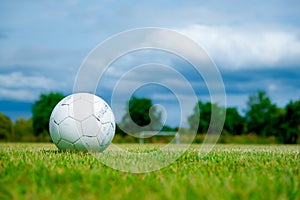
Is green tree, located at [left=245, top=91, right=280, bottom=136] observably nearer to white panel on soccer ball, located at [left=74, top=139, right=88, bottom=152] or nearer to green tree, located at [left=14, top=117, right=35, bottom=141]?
green tree, located at [left=14, top=117, right=35, bottom=141]

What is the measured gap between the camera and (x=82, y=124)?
7.10 metres

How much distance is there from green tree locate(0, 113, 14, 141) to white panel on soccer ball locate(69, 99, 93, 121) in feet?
94.5

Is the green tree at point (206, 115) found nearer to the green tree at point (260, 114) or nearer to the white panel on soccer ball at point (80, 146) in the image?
the green tree at point (260, 114)

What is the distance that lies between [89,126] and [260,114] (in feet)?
134

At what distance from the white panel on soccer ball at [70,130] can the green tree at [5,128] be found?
94.0ft

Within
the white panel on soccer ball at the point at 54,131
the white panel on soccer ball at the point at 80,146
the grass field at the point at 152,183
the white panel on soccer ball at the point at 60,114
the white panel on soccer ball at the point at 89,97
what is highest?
the white panel on soccer ball at the point at 89,97

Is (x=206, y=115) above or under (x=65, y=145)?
above

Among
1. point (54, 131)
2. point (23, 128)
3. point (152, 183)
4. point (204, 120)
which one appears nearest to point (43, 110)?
point (23, 128)

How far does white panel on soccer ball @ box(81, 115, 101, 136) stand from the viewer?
7.11 metres

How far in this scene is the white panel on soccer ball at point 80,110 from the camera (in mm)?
7121

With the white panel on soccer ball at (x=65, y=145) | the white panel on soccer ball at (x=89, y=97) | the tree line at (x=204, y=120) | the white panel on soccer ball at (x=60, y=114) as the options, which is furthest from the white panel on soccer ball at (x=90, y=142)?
the tree line at (x=204, y=120)

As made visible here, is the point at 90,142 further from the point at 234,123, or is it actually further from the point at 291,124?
the point at 234,123

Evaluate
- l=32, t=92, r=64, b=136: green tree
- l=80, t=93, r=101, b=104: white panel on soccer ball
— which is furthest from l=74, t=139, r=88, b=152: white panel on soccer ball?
l=32, t=92, r=64, b=136: green tree

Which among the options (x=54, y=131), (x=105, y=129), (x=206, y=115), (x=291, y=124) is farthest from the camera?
(x=206, y=115)
